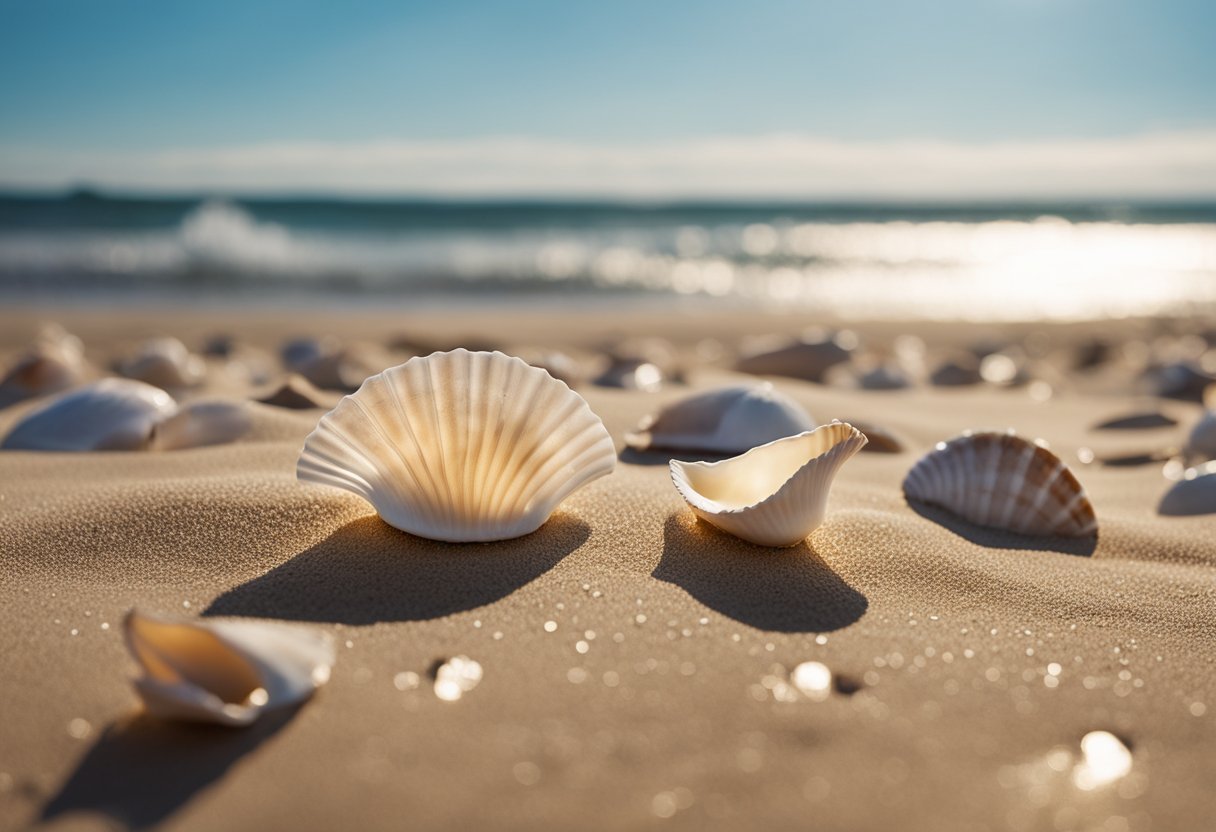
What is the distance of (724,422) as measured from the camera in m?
2.49

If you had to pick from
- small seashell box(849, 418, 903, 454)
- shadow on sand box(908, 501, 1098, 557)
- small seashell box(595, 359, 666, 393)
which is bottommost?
small seashell box(595, 359, 666, 393)

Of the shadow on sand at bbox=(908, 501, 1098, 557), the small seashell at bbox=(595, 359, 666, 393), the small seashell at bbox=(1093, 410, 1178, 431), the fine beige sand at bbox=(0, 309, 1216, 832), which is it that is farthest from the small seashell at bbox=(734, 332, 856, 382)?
the shadow on sand at bbox=(908, 501, 1098, 557)

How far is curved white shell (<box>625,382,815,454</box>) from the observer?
2436 millimetres

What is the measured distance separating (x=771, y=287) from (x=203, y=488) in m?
11.8

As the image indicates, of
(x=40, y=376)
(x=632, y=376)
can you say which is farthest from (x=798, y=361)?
(x=40, y=376)

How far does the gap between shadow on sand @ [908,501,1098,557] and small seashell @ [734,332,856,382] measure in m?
3.03

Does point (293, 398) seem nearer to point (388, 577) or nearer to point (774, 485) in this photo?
point (388, 577)

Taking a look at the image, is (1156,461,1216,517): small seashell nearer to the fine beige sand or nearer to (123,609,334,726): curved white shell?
the fine beige sand

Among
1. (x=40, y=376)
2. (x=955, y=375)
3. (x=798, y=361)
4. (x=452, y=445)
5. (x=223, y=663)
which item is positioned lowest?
(x=955, y=375)

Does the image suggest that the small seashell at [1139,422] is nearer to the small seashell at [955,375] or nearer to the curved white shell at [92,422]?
the small seashell at [955,375]

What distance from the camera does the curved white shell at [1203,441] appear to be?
289 cm

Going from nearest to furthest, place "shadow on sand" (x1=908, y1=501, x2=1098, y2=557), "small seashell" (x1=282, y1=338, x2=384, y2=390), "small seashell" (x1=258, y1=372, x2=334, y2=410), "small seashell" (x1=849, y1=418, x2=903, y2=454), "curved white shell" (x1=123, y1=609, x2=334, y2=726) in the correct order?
"curved white shell" (x1=123, y1=609, x2=334, y2=726) < "shadow on sand" (x1=908, y1=501, x2=1098, y2=557) < "small seashell" (x1=849, y1=418, x2=903, y2=454) < "small seashell" (x1=258, y1=372, x2=334, y2=410) < "small seashell" (x1=282, y1=338, x2=384, y2=390)

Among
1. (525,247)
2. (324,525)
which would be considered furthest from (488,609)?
(525,247)

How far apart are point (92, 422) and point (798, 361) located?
3462mm
